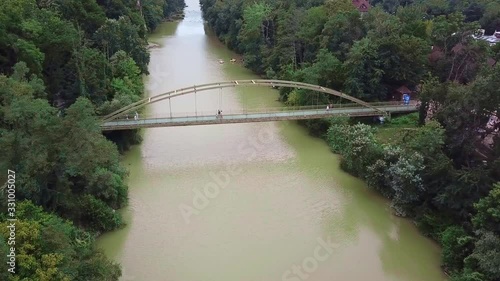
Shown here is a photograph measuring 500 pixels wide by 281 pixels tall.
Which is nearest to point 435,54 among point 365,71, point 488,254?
A: point 365,71

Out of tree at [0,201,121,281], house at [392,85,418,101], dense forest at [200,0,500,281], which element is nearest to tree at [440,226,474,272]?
dense forest at [200,0,500,281]

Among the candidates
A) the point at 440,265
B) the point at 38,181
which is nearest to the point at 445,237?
the point at 440,265

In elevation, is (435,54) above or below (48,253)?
above

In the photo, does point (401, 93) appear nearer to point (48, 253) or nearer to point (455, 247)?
point (455, 247)

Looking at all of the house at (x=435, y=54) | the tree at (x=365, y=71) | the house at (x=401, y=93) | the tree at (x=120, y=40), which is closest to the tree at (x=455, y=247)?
the tree at (x=365, y=71)

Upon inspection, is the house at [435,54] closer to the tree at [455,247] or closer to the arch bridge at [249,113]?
the arch bridge at [249,113]
